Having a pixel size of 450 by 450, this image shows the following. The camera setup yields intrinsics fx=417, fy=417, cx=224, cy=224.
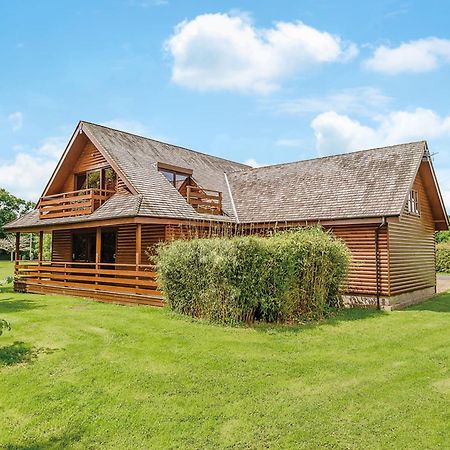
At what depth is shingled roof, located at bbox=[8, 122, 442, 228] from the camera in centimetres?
1580

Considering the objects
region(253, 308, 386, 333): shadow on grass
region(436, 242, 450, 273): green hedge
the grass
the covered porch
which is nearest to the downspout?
region(253, 308, 386, 333): shadow on grass

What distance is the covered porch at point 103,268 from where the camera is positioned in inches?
603

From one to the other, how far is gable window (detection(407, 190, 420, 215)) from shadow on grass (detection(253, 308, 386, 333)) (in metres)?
5.40

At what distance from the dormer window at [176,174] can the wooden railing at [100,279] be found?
4.44 m

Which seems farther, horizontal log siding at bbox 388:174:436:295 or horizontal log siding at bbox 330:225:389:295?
horizontal log siding at bbox 388:174:436:295

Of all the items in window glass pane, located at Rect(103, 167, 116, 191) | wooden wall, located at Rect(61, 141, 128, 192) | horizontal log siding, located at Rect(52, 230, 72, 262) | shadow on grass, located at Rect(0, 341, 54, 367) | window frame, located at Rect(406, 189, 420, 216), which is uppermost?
wooden wall, located at Rect(61, 141, 128, 192)

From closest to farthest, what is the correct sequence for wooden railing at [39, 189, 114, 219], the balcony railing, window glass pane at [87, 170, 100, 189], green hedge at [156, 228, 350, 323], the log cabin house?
green hedge at [156, 228, 350, 323], the balcony railing, the log cabin house, wooden railing at [39, 189, 114, 219], window glass pane at [87, 170, 100, 189]

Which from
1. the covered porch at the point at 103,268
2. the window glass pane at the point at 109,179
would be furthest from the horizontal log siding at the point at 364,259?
the window glass pane at the point at 109,179

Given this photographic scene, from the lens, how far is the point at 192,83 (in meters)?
14.4

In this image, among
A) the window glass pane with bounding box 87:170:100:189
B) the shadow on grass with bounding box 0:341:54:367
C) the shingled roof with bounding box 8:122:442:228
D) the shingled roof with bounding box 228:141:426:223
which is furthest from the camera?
the window glass pane with bounding box 87:170:100:189

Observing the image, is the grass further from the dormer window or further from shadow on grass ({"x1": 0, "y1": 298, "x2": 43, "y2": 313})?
the dormer window

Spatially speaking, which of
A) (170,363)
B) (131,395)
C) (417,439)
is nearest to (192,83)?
(170,363)

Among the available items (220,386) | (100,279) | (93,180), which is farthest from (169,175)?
(220,386)

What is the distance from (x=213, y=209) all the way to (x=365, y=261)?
7.11 meters
